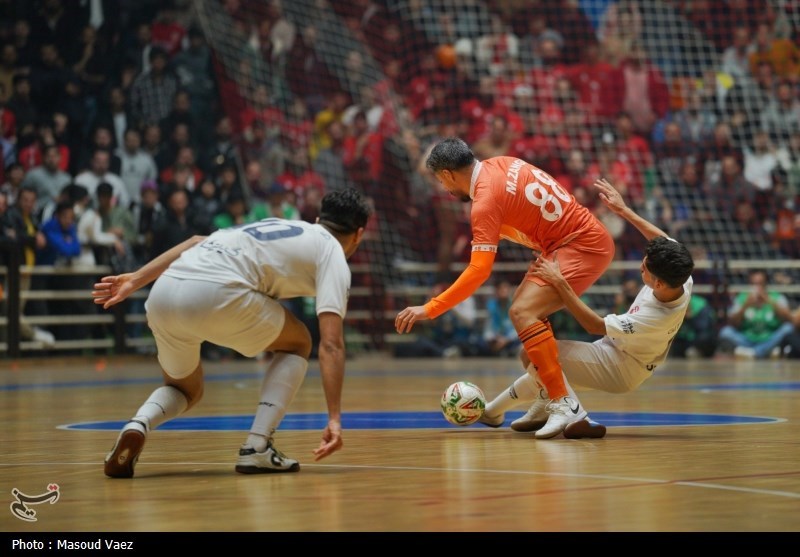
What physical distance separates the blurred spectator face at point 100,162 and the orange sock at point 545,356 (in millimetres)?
11436

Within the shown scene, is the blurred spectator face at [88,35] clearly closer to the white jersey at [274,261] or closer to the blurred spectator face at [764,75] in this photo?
the blurred spectator face at [764,75]

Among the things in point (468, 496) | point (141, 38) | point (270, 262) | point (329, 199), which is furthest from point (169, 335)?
point (141, 38)

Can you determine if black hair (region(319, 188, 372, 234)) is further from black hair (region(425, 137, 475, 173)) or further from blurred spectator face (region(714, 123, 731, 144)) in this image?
blurred spectator face (region(714, 123, 731, 144))

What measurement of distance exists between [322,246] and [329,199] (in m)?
0.32

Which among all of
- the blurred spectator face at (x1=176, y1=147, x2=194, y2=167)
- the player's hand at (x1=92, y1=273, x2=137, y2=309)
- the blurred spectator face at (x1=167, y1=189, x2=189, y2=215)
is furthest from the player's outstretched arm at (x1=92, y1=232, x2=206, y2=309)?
the blurred spectator face at (x1=176, y1=147, x2=194, y2=167)

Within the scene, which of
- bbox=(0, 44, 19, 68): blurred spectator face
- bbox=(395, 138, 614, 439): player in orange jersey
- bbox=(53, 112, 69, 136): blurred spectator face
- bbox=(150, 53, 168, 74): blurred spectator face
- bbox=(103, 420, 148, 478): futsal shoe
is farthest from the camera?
bbox=(150, 53, 168, 74): blurred spectator face

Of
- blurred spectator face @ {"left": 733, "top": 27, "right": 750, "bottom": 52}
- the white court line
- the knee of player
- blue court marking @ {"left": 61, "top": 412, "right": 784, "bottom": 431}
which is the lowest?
blue court marking @ {"left": 61, "top": 412, "right": 784, "bottom": 431}

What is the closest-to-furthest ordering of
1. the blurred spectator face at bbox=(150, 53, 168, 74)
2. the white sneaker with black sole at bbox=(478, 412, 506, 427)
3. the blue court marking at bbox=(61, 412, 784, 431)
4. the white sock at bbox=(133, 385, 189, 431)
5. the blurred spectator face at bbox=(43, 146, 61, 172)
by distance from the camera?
the white sock at bbox=(133, 385, 189, 431) < the white sneaker with black sole at bbox=(478, 412, 506, 427) < the blue court marking at bbox=(61, 412, 784, 431) < the blurred spectator face at bbox=(43, 146, 61, 172) < the blurred spectator face at bbox=(150, 53, 168, 74)

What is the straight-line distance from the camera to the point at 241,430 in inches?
317

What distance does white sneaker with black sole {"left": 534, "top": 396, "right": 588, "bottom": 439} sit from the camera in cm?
728

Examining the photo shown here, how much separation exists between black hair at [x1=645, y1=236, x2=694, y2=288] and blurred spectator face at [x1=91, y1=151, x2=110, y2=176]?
11.8 meters

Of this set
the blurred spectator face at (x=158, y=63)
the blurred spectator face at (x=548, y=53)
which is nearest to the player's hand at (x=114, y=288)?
the blurred spectator face at (x=158, y=63)

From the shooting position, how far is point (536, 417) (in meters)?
7.78
